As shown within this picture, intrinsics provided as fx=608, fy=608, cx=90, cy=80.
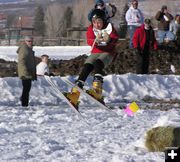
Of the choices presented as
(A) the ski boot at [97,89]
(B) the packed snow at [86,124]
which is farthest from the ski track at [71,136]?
(A) the ski boot at [97,89]

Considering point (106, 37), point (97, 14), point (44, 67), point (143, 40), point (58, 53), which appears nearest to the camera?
point (106, 37)

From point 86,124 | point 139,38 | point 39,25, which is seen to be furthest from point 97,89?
point 39,25

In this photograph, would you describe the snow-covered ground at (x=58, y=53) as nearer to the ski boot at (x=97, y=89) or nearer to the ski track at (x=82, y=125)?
the ski track at (x=82, y=125)

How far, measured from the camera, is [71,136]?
9055mm

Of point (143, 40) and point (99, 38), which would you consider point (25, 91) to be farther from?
point (143, 40)

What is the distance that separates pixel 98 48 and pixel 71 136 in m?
3.41

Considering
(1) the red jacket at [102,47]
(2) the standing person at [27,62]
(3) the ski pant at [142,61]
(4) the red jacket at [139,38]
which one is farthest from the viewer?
(3) the ski pant at [142,61]

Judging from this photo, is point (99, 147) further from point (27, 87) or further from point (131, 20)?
point (131, 20)

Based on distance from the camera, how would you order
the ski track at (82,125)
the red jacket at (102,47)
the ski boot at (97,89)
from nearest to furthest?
the ski track at (82,125)
the ski boot at (97,89)
the red jacket at (102,47)

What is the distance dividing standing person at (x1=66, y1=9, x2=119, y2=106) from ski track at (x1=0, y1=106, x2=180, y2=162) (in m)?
0.61

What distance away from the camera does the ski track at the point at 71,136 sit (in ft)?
24.6

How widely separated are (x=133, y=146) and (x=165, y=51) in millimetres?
16430

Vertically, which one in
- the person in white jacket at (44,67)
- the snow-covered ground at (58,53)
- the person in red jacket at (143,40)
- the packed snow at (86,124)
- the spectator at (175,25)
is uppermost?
the spectator at (175,25)

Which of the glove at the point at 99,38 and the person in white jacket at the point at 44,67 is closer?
the glove at the point at 99,38
